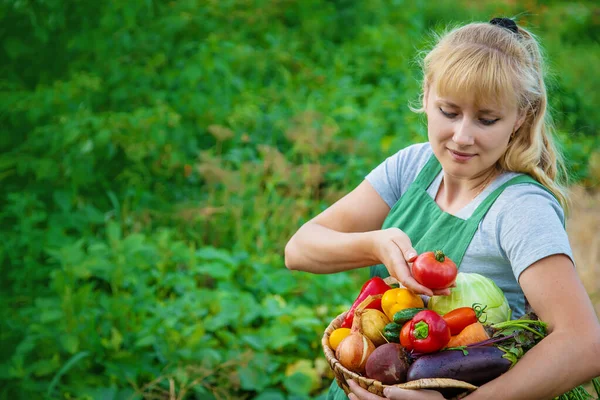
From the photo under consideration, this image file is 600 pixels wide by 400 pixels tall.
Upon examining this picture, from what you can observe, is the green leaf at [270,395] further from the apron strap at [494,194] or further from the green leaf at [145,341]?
the apron strap at [494,194]

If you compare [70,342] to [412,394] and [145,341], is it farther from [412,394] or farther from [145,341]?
[412,394]

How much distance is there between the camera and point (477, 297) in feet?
5.94

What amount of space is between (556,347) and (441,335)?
0.84 feet

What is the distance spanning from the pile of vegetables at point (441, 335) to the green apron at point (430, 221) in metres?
0.14

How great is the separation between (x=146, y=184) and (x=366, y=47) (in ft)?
11.2

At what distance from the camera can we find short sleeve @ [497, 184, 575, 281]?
1.76m

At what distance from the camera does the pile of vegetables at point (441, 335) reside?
1.70 metres

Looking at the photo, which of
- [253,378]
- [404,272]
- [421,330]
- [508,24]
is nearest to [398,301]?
[404,272]

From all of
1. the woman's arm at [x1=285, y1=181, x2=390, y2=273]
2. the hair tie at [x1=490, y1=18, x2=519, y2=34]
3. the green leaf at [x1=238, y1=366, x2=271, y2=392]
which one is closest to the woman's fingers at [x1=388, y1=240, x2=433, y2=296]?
the woman's arm at [x1=285, y1=181, x2=390, y2=273]

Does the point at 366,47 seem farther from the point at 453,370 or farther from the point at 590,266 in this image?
the point at 453,370

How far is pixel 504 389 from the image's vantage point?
171cm

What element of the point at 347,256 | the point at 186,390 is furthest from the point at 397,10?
the point at 347,256

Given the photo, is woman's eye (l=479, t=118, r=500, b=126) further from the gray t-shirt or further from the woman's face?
the gray t-shirt

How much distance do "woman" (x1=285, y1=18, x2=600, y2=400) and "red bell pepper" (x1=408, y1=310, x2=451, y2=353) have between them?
0.10m
